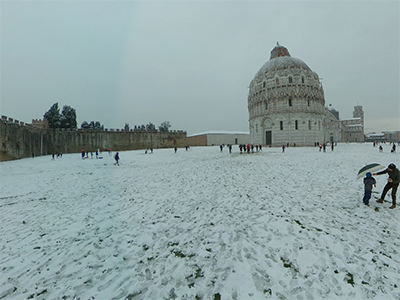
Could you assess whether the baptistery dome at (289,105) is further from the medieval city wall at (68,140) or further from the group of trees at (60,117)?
the group of trees at (60,117)

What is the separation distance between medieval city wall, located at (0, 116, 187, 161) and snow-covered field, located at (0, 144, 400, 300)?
27.3 metres

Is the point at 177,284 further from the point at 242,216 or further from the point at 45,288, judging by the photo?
the point at 242,216

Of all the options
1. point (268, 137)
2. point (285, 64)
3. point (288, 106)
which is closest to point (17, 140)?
point (268, 137)

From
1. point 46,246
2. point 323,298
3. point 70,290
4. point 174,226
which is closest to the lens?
point 323,298

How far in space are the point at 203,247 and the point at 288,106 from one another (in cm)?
4553

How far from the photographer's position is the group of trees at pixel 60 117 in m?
A: 49.3

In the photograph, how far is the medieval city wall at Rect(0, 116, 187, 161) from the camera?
26034mm

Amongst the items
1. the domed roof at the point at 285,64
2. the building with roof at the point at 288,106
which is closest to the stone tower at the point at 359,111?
the building with roof at the point at 288,106

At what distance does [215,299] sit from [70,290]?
8.09 ft

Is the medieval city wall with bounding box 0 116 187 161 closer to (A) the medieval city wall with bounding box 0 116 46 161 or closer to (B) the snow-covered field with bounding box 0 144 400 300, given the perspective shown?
(A) the medieval city wall with bounding box 0 116 46 161

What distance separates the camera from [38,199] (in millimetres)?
7844

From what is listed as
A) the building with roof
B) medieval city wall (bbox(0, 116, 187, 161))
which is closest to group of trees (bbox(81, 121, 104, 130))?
medieval city wall (bbox(0, 116, 187, 161))

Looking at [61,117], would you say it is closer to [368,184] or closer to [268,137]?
[268,137]

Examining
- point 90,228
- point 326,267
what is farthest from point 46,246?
point 326,267
